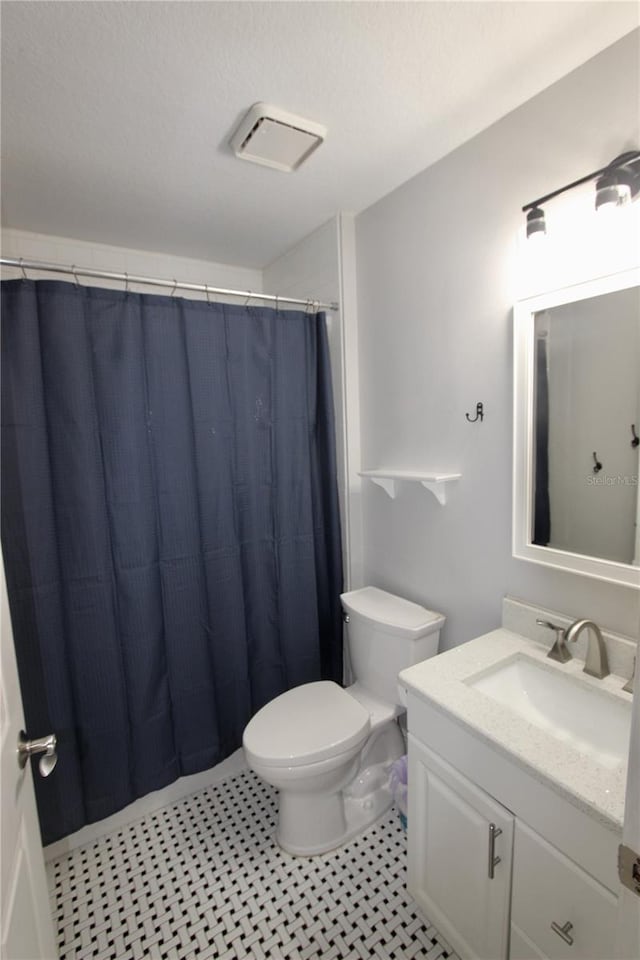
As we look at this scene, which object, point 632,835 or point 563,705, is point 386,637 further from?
point 632,835

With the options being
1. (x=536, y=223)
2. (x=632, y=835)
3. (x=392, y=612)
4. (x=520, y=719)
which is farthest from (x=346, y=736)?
(x=536, y=223)

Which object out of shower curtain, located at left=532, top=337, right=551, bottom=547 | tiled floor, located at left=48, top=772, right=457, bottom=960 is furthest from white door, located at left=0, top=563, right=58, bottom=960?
shower curtain, located at left=532, top=337, right=551, bottom=547

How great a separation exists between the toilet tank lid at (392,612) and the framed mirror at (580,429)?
45cm

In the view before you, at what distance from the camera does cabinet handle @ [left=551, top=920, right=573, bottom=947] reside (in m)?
0.88

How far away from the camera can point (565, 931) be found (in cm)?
88

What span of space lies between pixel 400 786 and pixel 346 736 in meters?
0.43

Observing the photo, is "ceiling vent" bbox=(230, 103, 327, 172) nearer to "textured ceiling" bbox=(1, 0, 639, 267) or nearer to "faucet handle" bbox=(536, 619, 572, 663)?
"textured ceiling" bbox=(1, 0, 639, 267)

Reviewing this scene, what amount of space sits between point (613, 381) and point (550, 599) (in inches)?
24.9

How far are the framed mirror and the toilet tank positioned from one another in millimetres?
480

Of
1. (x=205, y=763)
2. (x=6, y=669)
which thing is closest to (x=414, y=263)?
(x=6, y=669)

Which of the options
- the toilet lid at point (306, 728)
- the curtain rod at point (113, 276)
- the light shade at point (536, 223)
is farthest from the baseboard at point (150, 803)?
the light shade at point (536, 223)

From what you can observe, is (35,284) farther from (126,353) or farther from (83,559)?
(83,559)

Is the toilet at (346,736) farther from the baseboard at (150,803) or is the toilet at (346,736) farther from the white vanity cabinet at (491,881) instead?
the baseboard at (150,803)

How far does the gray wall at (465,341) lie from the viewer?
1156 millimetres
